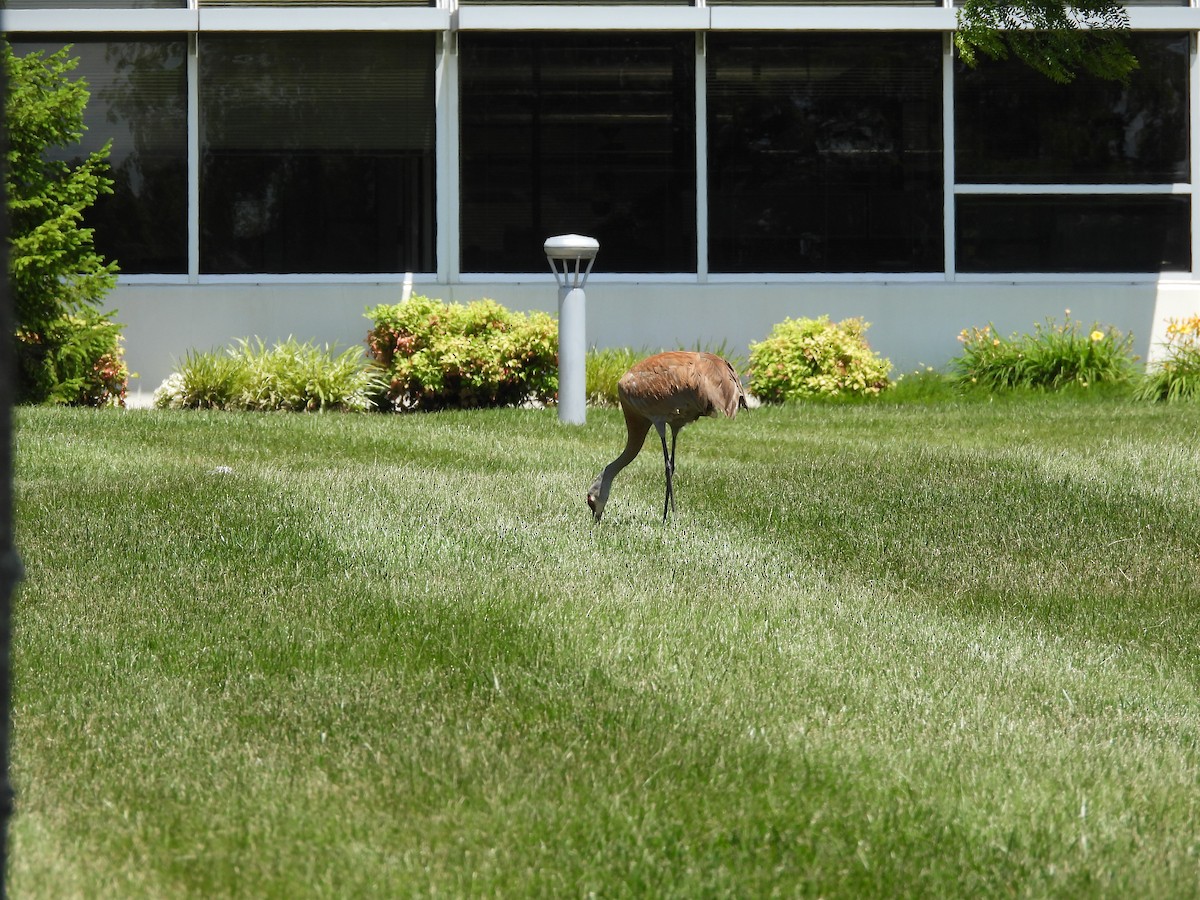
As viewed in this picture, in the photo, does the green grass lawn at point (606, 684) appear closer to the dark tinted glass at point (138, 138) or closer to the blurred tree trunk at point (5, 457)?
the blurred tree trunk at point (5, 457)

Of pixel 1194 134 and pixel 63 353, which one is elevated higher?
pixel 1194 134

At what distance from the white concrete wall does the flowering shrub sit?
0.94 ft

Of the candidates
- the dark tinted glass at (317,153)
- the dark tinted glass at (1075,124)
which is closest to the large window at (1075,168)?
the dark tinted glass at (1075,124)

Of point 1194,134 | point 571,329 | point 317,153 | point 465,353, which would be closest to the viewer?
point 571,329

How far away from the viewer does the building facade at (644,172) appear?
15.5 metres

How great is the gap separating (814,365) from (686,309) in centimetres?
176

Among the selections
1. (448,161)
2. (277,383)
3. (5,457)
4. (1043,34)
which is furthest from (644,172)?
(5,457)

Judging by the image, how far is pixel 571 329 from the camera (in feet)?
42.8

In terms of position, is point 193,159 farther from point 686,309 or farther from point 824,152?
point 824,152

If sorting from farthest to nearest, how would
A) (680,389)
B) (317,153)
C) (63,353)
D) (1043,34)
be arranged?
(317,153), (63,353), (1043,34), (680,389)

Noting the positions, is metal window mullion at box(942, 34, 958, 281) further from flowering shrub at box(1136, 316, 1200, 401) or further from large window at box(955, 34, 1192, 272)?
flowering shrub at box(1136, 316, 1200, 401)

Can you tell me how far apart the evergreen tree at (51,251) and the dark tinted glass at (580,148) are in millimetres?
3989

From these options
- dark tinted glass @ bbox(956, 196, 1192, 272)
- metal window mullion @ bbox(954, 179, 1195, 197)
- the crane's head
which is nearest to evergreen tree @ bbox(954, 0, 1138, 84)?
the crane's head

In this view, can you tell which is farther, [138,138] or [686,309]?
[686,309]
